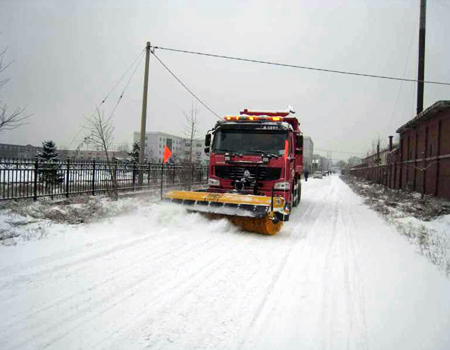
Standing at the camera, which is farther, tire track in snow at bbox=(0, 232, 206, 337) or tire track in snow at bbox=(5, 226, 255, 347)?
tire track in snow at bbox=(0, 232, 206, 337)

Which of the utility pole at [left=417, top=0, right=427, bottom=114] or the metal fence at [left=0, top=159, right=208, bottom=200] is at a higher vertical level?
the utility pole at [left=417, top=0, right=427, bottom=114]

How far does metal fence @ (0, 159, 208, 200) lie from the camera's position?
855 centimetres

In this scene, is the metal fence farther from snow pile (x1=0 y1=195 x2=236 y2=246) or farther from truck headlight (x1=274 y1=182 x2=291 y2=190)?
truck headlight (x1=274 y1=182 x2=291 y2=190)

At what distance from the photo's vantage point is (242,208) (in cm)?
686

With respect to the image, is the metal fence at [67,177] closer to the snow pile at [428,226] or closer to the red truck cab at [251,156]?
the red truck cab at [251,156]

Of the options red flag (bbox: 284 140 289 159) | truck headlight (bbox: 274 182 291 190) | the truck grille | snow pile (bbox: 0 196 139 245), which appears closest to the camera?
snow pile (bbox: 0 196 139 245)

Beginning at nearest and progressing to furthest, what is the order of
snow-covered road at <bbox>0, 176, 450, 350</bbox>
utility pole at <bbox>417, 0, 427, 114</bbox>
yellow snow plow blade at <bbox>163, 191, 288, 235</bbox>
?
snow-covered road at <bbox>0, 176, 450, 350</bbox>, yellow snow plow blade at <bbox>163, 191, 288, 235</bbox>, utility pole at <bbox>417, 0, 427, 114</bbox>

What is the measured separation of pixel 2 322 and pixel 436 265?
6262 millimetres

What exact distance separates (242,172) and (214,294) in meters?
4.81

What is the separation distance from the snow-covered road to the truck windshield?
2903 millimetres

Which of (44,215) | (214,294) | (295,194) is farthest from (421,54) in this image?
(44,215)

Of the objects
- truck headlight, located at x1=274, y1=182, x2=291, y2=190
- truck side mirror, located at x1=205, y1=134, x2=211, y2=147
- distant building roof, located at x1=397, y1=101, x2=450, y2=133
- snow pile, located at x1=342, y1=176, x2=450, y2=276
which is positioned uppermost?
distant building roof, located at x1=397, y1=101, x2=450, y2=133

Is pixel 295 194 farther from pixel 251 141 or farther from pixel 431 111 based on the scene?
pixel 431 111

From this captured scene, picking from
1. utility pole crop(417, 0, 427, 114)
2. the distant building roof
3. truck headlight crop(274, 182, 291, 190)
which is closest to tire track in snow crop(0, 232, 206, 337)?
truck headlight crop(274, 182, 291, 190)
